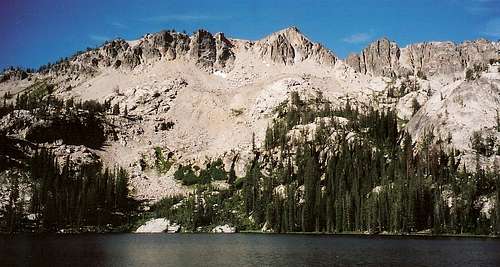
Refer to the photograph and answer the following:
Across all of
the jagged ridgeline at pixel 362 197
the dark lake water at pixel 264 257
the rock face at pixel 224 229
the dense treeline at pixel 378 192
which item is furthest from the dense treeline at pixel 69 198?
the dark lake water at pixel 264 257

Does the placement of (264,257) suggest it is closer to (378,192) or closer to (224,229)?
(378,192)

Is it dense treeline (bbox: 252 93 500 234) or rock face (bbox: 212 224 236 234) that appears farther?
rock face (bbox: 212 224 236 234)

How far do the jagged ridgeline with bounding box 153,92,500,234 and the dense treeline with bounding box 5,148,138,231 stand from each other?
15482 millimetres

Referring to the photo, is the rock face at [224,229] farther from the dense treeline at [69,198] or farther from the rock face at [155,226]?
the dense treeline at [69,198]

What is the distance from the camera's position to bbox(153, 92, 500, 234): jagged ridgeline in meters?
146

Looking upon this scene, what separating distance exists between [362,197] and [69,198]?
294 ft

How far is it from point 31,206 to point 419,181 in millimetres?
112605

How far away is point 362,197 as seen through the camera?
524 feet

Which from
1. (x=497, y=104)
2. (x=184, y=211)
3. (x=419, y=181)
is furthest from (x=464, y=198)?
(x=184, y=211)

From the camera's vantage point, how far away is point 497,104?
7559 inches

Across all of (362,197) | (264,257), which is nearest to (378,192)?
(362,197)

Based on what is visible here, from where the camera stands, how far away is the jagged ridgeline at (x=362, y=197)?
14562cm

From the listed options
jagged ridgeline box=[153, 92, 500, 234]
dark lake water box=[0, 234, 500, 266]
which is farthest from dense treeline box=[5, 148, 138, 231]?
dark lake water box=[0, 234, 500, 266]

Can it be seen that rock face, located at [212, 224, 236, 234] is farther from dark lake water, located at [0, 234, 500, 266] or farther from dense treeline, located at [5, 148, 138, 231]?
dark lake water, located at [0, 234, 500, 266]
